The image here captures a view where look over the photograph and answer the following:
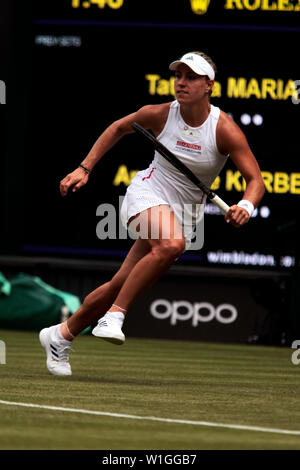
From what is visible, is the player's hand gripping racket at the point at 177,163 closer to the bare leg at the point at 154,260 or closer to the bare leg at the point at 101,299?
the bare leg at the point at 154,260

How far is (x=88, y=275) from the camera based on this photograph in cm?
1362

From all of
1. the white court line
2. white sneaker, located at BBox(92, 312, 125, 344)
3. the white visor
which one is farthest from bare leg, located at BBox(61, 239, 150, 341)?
the white court line

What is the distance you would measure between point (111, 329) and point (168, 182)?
1.11 m

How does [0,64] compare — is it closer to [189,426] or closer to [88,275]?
[88,275]

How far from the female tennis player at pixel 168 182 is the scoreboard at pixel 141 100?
530 cm

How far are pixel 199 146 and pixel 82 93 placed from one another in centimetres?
613

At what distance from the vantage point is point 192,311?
1343 cm

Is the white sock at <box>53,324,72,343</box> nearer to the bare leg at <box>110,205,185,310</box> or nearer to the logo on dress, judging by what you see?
the bare leg at <box>110,205,185,310</box>

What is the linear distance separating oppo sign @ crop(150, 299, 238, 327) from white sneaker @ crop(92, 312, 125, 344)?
6.82 metres

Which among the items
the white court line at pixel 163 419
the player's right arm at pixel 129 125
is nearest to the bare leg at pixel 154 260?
the player's right arm at pixel 129 125

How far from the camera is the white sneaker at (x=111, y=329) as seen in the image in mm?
6422

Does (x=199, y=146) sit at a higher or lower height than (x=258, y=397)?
higher

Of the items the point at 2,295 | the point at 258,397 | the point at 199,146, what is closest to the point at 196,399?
the point at 258,397

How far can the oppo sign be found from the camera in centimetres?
1334
